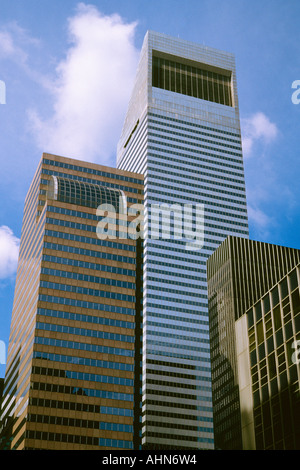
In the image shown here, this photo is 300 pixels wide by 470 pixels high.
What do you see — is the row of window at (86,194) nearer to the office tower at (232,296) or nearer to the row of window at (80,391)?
the office tower at (232,296)

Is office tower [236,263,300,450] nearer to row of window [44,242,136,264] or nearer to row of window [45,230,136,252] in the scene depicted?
row of window [44,242,136,264]

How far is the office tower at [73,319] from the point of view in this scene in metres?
123

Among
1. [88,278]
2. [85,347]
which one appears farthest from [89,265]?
[85,347]

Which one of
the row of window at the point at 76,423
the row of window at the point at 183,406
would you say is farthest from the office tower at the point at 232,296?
the row of window at the point at 183,406

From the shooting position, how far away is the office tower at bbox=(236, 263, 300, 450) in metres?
48.3

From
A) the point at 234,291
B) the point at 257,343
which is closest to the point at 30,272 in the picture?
the point at 234,291

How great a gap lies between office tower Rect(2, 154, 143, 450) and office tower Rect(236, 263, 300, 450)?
7113cm

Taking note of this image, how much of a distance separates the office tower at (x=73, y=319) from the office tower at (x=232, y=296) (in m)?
19.2

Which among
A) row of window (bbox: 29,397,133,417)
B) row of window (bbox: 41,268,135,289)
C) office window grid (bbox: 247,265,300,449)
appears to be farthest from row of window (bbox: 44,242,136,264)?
office window grid (bbox: 247,265,300,449)

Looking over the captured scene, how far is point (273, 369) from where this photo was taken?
52.2 m

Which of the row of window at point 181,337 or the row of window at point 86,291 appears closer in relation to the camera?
the row of window at point 86,291

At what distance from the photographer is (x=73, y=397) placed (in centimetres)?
12544

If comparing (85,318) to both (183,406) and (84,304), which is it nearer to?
(84,304)

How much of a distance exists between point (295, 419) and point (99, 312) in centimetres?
9286
